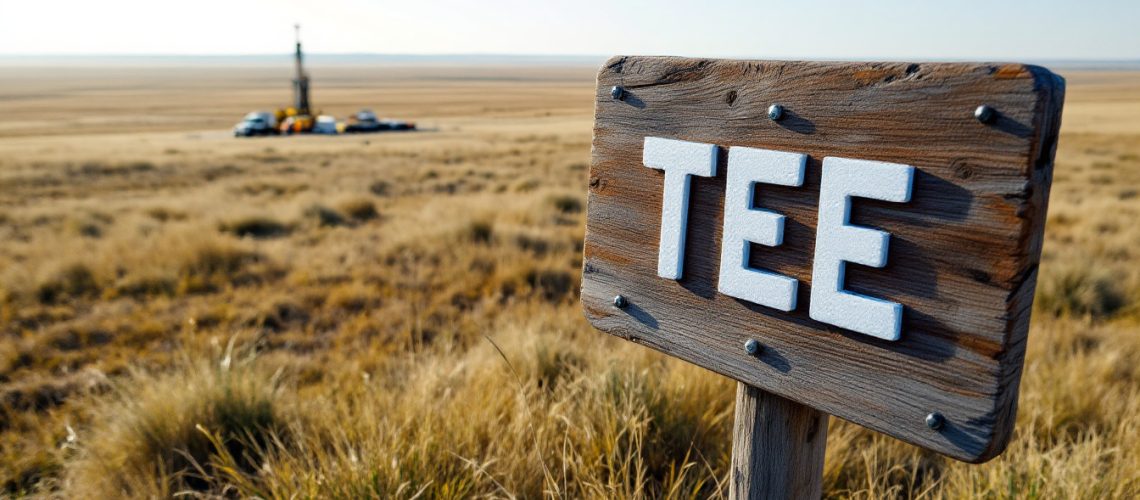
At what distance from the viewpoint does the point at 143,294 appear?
6.80 meters

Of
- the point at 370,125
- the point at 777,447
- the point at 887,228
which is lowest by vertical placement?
the point at 370,125

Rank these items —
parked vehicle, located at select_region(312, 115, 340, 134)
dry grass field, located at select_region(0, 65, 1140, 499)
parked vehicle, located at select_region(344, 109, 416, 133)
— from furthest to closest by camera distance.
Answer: parked vehicle, located at select_region(344, 109, 416, 133)
parked vehicle, located at select_region(312, 115, 340, 134)
dry grass field, located at select_region(0, 65, 1140, 499)

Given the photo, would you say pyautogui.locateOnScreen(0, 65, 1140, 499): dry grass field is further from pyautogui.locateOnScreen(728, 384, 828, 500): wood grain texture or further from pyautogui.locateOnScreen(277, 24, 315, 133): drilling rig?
pyautogui.locateOnScreen(277, 24, 315, 133): drilling rig

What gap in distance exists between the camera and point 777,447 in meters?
1.79

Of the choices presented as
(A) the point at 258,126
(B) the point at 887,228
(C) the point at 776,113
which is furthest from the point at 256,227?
(A) the point at 258,126

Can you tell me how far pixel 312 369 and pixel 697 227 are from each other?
3.88 meters

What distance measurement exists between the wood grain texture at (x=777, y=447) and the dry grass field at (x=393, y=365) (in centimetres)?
51

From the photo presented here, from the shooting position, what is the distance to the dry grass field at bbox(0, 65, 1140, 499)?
2.69m

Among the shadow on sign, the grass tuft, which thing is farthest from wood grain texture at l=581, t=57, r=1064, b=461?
the grass tuft

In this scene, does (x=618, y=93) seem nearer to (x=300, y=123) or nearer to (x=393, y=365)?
(x=393, y=365)

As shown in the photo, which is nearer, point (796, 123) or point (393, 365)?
point (796, 123)

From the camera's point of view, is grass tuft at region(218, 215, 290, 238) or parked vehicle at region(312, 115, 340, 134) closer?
grass tuft at region(218, 215, 290, 238)

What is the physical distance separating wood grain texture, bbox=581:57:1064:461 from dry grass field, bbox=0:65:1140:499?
86cm

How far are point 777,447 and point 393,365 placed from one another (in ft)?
10.8
